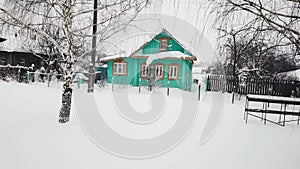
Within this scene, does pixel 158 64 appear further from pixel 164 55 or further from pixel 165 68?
pixel 164 55

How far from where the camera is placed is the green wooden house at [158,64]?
20.9 meters

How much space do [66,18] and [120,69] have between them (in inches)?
661

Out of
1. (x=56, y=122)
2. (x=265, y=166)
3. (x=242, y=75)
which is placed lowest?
(x=265, y=166)

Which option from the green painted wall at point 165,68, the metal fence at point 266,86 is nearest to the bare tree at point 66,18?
the metal fence at point 266,86

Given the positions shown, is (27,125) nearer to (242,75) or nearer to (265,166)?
(265,166)

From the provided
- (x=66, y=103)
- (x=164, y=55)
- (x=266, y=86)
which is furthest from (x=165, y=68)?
(x=66, y=103)

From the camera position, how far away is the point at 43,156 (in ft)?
12.3

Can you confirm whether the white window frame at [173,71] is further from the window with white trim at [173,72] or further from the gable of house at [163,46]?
the gable of house at [163,46]

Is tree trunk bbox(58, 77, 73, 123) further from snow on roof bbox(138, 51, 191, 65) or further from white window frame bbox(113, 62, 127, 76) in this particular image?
white window frame bbox(113, 62, 127, 76)

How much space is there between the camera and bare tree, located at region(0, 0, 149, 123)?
16.2 ft

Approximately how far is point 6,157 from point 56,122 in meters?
2.00

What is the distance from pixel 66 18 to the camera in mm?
5215

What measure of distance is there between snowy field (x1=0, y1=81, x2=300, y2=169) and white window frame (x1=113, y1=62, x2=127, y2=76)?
14.9 metres

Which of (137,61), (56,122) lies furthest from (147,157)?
A: (137,61)
